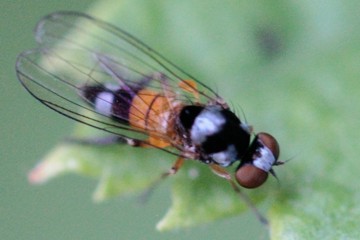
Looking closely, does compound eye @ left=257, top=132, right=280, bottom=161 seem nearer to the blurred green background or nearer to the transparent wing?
the blurred green background

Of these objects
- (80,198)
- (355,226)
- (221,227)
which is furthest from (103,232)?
(355,226)

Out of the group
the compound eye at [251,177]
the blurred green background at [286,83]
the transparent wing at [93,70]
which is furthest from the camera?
the transparent wing at [93,70]

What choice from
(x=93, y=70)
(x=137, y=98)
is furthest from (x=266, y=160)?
(x=93, y=70)

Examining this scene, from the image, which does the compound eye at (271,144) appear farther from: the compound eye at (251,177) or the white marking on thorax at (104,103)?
the white marking on thorax at (104,103)

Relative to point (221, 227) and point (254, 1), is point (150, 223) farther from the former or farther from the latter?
point (254, 1)

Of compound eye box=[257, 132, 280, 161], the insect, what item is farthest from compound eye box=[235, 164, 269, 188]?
compound eye box=[257, 132, 280, 161]

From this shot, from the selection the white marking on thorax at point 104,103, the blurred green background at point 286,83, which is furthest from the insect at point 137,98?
the blurred green background at point 286,83
